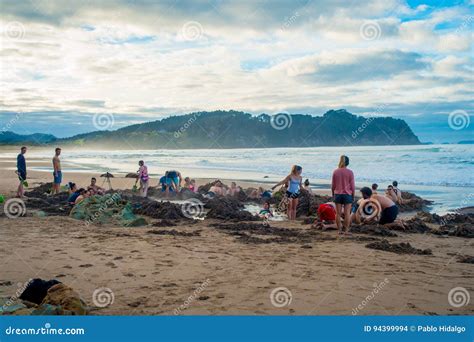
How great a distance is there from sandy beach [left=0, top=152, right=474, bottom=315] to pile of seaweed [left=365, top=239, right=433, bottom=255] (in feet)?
0.65

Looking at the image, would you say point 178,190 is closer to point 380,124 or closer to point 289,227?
point 289,227

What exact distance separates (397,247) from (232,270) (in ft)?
12.2

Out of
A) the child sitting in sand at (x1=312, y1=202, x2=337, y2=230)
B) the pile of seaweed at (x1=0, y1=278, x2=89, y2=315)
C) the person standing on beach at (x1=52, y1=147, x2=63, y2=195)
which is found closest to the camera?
the pile of seaweed at (x1=0, y1=278, x2=89, y2=315)

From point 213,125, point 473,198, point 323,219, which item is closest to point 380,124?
point 213,125

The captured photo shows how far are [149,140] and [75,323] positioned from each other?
142 metres

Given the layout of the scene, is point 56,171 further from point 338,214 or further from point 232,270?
point 232,270

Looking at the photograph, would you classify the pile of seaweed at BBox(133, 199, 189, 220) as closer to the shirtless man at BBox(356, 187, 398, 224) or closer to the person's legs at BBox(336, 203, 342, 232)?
the person's legs at BBox(336, 203, 342, 232)

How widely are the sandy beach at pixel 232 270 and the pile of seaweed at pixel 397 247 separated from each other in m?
0.20

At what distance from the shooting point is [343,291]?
5832mm

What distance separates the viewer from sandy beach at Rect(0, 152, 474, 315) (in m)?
5.32

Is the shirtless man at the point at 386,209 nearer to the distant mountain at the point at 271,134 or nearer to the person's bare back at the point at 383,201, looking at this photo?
the person's bare back at the point at 383,201

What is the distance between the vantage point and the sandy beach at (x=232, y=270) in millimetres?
5324

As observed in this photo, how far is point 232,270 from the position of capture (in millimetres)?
6887

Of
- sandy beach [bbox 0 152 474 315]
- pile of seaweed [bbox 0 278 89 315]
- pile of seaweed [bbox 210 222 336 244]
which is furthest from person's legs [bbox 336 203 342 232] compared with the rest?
pile of seaweed [bbox 0 278 89 315]
